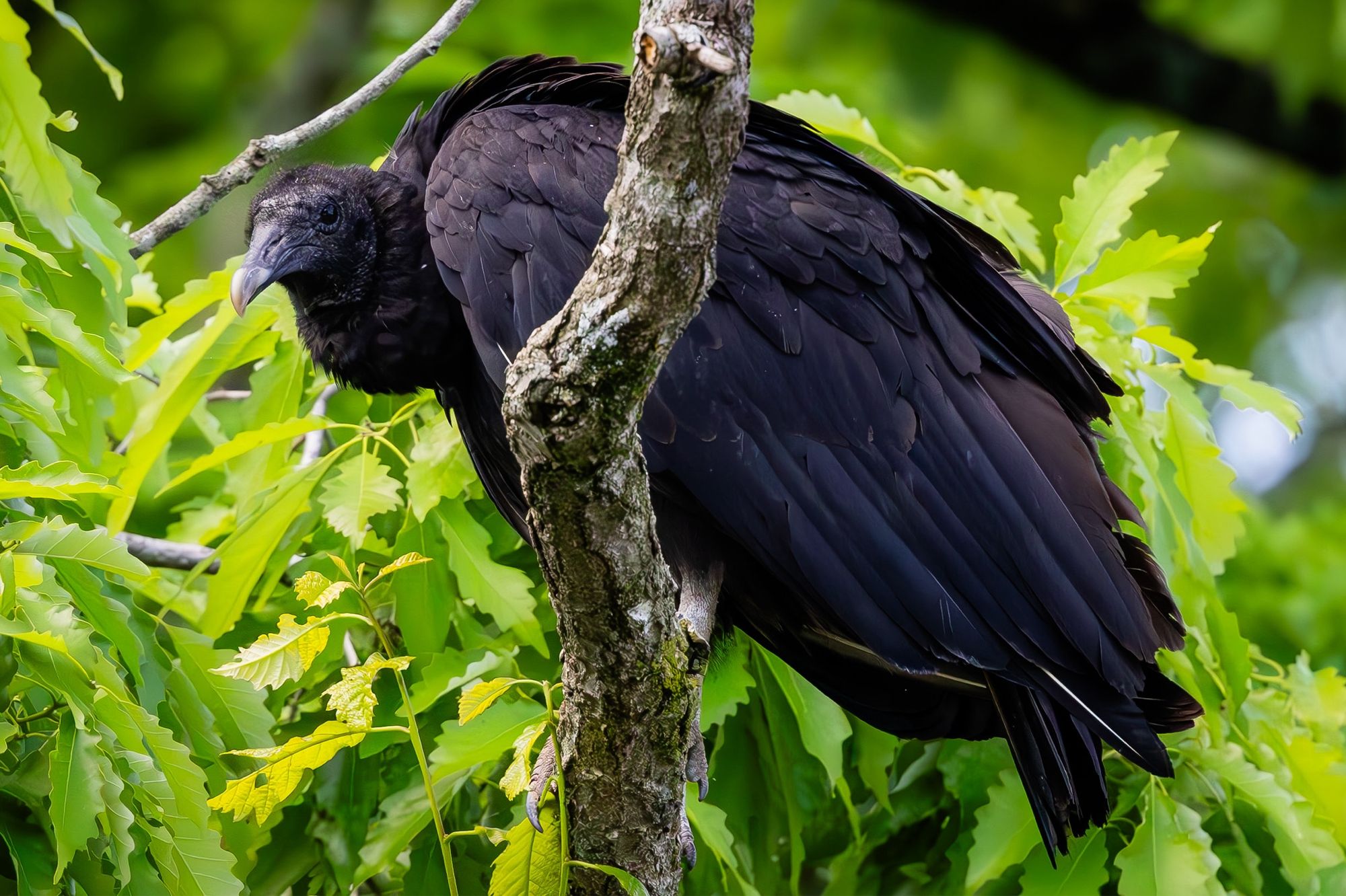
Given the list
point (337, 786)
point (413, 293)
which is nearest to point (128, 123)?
point (413, 293)

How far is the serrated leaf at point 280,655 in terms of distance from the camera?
6.92ft

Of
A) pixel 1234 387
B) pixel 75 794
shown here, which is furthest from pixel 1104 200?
pixel 75 794

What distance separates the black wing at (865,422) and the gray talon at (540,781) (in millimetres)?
568

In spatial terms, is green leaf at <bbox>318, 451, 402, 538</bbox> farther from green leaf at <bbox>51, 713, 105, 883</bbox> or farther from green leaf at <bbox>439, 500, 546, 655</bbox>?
green leaf at <bbox>51, 713, 105, 883</bbox>

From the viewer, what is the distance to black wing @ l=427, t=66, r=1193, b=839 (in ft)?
8.77

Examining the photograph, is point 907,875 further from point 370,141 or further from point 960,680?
point 370,141

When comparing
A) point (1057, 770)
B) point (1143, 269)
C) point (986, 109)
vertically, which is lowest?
point (1057, 770)

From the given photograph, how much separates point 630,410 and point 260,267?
1.48 metres

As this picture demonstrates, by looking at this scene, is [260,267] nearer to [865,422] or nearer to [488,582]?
[488,582]

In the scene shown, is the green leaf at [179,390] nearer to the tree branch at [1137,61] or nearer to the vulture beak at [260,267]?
the vulture beak at [260,267]

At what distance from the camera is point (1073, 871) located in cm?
282

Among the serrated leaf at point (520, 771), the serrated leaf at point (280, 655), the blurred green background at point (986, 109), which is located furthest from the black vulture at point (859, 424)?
the blurred green background at point (986, 109)

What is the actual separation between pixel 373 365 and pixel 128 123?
6062 mm

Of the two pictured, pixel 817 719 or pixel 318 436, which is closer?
pixel 817 719
